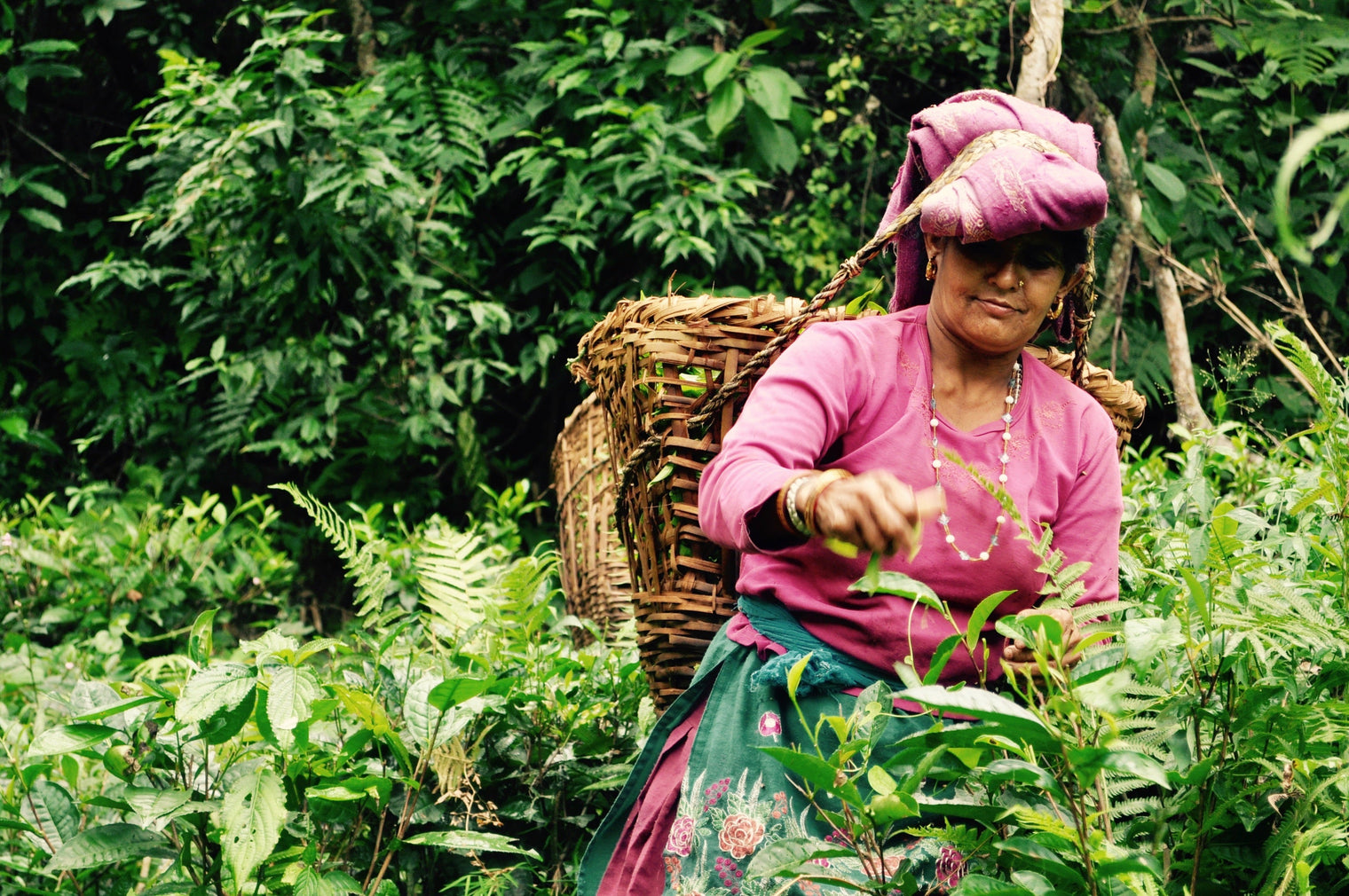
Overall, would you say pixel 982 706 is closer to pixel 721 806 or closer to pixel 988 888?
pixel 988 888

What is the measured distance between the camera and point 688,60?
4410 mm

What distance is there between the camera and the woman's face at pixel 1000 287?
1.62m

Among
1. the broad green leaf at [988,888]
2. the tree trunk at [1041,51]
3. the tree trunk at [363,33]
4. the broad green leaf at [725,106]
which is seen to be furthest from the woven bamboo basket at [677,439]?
the tree trunk at [363,33]

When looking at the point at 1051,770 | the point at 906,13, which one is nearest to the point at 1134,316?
the point at 906,13

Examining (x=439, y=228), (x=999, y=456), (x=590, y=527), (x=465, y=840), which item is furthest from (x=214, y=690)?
(x=439, y=228)

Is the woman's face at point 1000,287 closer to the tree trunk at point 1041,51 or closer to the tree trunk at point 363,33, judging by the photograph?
the tree trunk at point 1041,51

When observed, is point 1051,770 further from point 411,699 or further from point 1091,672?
point 411,699

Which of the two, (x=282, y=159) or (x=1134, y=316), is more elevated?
(x=282, y=159)

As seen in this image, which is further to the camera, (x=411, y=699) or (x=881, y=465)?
(x=411, y=699)

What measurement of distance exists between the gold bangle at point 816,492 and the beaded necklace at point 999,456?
42cm

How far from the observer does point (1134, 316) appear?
456 centimetres

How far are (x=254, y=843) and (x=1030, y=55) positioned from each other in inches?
105

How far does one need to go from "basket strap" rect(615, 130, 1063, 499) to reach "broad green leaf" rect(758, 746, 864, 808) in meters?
0.76

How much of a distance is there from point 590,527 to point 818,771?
2.16m
